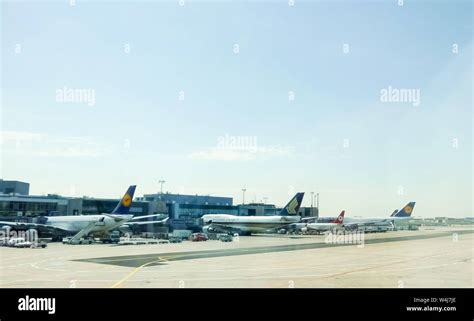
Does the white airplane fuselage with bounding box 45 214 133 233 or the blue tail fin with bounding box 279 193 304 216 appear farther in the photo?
the blue tail fin with bounding box 279 193 304 216

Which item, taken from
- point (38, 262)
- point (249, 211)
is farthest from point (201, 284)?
point (249, 211)

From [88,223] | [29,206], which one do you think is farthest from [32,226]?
[29,206]

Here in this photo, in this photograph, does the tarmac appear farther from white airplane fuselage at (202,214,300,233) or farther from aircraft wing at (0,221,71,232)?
white airplane fuselage at (202,214,300,233)

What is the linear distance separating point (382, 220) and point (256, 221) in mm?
68978

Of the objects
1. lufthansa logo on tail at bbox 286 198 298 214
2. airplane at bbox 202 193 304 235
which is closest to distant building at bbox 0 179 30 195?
airplane at bbox 202 193 304 235

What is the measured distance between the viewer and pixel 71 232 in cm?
8894

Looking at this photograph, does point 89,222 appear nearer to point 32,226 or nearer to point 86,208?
point 32,226

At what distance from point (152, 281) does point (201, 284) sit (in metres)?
3.93

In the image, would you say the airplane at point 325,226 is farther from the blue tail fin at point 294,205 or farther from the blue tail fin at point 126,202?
the blue tail fin at point 126,202

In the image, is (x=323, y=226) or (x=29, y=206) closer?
(x=29, y=206)

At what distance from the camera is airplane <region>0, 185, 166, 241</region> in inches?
3305

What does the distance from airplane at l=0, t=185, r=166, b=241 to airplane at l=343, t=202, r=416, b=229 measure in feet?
282

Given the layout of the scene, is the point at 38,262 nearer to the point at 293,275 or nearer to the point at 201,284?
the point at 201,284

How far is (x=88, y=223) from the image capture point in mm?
88750
